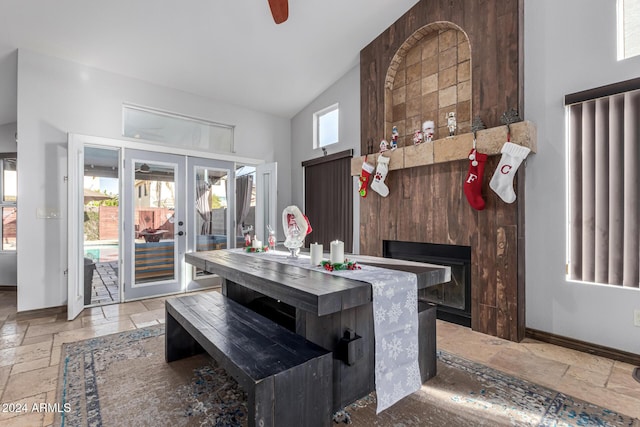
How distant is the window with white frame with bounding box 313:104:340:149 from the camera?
4.74 meters

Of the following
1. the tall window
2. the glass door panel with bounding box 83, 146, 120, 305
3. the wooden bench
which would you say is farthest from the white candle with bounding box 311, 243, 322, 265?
the tall window

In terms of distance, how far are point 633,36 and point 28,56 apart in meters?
5.49

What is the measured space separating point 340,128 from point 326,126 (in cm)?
46

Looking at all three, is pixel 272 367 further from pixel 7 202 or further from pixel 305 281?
pixel 7 202

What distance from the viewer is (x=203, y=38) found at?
11.2ft

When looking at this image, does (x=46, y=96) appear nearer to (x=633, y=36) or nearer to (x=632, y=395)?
(x=633, y=36)

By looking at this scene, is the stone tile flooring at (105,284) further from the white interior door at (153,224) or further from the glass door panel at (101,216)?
the white interior door at (153,224)

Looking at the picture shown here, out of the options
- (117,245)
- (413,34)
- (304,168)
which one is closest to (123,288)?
(117,245)

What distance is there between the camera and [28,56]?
3318 mm

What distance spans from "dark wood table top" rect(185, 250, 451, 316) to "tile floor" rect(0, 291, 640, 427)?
1.07m

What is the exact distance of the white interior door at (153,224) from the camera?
3994mm

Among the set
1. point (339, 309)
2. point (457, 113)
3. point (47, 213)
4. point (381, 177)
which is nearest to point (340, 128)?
point (381, 177)

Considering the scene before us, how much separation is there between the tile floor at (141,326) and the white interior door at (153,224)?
66 cm

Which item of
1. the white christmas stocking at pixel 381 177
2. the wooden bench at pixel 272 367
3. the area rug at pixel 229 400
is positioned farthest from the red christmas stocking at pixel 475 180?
the wooden bench at pixel 272 367
